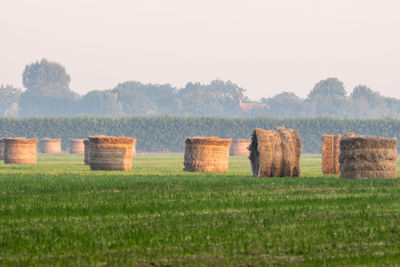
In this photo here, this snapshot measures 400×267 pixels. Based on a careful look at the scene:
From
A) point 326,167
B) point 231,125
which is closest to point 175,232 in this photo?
point 326,167

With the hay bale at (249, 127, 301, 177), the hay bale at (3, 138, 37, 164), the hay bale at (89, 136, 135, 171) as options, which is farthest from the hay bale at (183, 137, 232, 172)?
the hay bale at (3, 138, 37, 164)

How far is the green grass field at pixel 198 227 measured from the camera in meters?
9.00

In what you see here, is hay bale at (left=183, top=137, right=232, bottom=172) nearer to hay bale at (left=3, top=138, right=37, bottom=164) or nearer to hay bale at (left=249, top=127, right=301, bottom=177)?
hay bale at (left=249, top=127, right=301, bottom=177)

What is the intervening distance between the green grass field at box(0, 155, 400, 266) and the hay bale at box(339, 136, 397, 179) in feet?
19.5

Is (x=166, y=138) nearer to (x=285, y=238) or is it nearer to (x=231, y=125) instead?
(x=231, y=125)

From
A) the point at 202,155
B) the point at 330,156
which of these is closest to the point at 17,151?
the point at 202,155

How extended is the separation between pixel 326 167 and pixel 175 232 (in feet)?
63.4

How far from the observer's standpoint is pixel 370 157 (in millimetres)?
23000

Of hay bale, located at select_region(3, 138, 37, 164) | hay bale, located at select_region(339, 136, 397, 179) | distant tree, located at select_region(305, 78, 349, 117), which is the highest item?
distant tree, located at select_region(305, 78, 349, 117)

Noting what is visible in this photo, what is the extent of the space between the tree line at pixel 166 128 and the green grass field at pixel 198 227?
7774cm

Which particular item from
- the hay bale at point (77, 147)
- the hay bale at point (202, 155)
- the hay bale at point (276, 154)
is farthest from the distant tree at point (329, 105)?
the hay bale at point (276, 154)

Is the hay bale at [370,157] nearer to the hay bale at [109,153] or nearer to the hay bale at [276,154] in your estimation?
the hay bale at [276,154]

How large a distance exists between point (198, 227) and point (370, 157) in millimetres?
13100

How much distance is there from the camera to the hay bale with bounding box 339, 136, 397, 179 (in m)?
23.0
